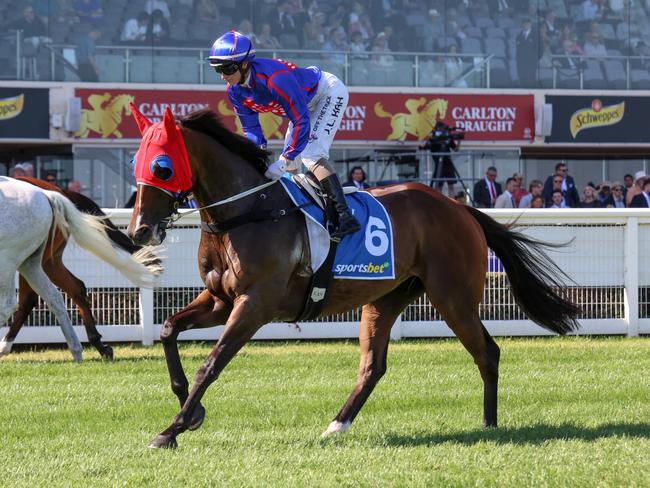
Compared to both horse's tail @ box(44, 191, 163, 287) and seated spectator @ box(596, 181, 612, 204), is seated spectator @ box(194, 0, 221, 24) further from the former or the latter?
horse's tail @ box(44, 191, 163, 287)

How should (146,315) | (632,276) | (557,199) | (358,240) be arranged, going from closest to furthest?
1. (358,240)
2. (146,315)
3. (632,276)
4. (557,199)

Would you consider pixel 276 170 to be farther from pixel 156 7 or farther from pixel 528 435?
pixel 156 7

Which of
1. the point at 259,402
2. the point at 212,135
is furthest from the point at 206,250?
the point at 259,402

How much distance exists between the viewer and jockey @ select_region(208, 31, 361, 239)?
17.0 feet

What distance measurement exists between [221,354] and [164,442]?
0.46m

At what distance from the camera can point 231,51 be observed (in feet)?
16.7

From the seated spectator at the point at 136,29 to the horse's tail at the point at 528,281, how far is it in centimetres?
1240

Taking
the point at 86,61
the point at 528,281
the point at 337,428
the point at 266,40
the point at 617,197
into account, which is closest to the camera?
the point at 337,428

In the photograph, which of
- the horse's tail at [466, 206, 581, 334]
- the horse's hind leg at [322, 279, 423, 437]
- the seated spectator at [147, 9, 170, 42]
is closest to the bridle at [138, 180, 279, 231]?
the horse's hind leg at [322, 279, 423, 437]

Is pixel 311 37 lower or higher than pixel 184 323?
higher

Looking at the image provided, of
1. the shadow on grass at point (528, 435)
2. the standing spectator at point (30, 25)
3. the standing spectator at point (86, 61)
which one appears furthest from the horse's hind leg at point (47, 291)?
the standing spectator at point (30, 25)

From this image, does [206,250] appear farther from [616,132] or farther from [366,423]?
[616,132]

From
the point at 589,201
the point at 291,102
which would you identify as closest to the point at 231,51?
→ the point at 291,102

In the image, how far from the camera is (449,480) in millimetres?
4203
